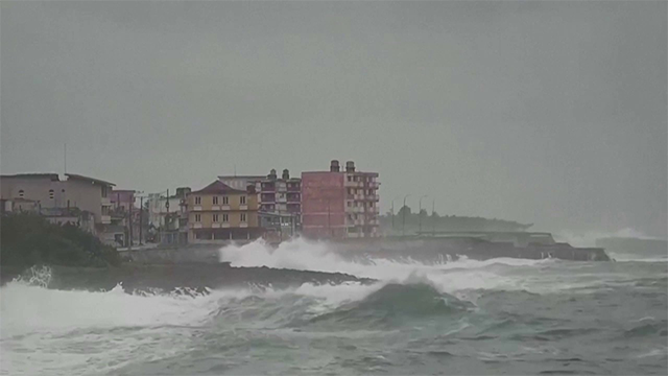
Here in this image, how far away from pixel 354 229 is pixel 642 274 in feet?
4.88

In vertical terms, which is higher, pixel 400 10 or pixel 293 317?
pixel 400 10

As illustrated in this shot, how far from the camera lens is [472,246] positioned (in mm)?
4746

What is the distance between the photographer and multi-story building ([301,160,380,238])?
15.5 feet

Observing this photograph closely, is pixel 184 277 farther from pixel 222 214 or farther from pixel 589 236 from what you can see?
pixel 589 236

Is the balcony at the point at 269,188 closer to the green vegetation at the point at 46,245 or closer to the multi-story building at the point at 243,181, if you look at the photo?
the multi-story building at the point at 243,181

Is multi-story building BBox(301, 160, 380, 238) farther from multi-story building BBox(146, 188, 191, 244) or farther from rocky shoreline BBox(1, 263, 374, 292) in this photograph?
multi-story building BBox(146, 188, 191, 244)

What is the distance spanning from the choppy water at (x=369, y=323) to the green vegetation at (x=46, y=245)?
0.15 meters

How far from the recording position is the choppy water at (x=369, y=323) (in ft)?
14.3

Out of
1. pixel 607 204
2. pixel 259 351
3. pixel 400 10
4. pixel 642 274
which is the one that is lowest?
pixel 259 351

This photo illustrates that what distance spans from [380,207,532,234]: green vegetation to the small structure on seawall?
3cm

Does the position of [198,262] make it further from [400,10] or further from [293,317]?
[400,10]

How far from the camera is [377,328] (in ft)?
15.0

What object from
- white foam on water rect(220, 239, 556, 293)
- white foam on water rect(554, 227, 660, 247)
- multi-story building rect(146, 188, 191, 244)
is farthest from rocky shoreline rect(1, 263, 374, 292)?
white foam on water rect(554, 227, 660, 247)

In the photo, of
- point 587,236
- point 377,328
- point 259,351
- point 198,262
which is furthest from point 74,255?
point 587,236
